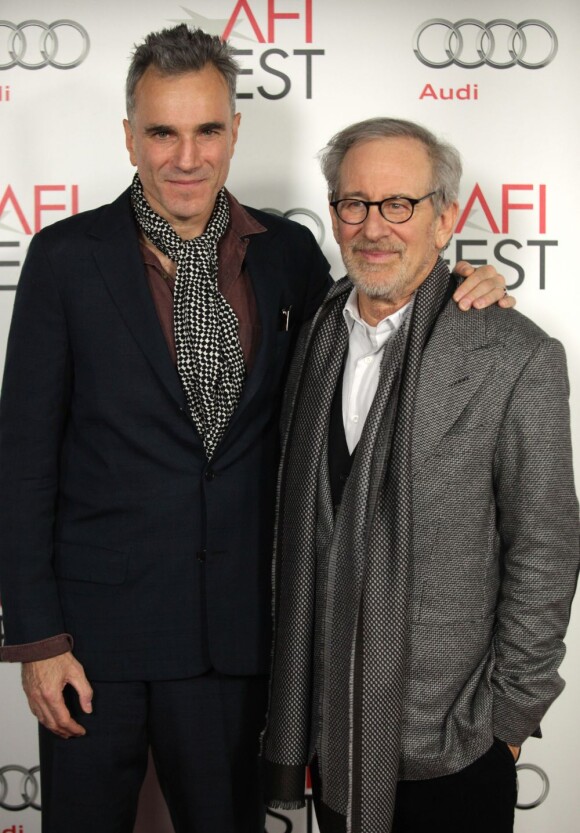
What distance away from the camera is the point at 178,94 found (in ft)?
6.25

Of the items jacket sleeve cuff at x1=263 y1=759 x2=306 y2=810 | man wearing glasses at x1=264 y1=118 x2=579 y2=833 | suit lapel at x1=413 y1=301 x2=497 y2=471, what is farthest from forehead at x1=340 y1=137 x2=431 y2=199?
jacket sleeve cuff at x1=263 y1=759 x2=306 y2=810

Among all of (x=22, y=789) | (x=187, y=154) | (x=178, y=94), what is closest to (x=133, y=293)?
(x=187, y=154)

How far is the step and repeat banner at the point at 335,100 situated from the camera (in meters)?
2.56

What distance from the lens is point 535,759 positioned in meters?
2.70

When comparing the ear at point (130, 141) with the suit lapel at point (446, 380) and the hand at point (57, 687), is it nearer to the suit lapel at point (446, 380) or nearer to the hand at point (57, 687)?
the suit lapel at point (446, 380)

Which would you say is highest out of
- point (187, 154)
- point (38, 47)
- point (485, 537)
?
point (38, 47)

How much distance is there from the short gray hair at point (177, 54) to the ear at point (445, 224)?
0.53m

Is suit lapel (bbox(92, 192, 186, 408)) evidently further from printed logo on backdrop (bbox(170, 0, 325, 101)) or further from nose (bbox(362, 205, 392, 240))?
printed logo on backdrop (bbox(170, 0, 325, 101))

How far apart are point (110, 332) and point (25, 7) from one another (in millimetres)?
1154

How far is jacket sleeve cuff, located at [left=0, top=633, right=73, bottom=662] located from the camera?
6.23 ft

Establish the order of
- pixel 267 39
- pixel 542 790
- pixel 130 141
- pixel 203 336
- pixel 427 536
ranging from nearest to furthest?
pixel 427 536 → pixel 203 336 → pixel 130 141 → pixel 267 39 → pixel 542 790

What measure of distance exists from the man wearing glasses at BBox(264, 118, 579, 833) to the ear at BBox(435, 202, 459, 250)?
23mm

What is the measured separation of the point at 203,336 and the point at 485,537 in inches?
25.0

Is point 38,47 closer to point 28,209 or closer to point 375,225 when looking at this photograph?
point 28,209
